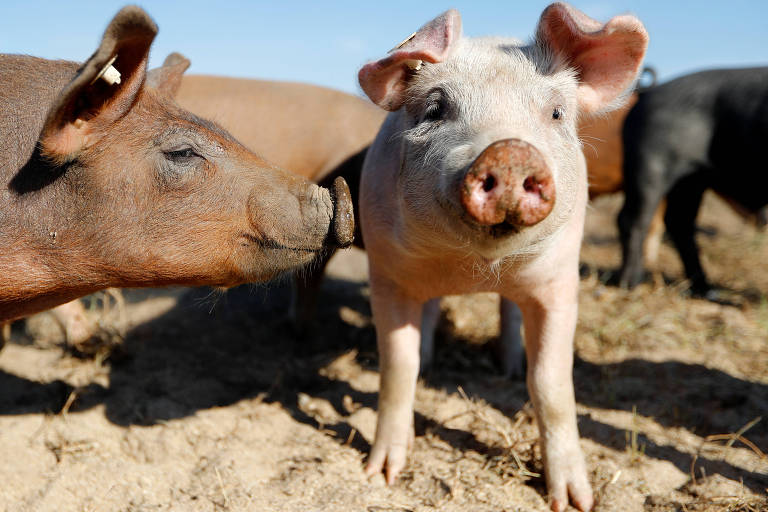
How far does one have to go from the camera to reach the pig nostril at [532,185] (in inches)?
90.2

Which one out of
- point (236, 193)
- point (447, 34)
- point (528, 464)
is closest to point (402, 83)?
point (447, 34)

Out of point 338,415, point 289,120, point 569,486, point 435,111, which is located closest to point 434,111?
point 435,111

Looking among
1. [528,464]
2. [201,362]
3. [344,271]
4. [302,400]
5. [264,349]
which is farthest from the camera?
[344,271]

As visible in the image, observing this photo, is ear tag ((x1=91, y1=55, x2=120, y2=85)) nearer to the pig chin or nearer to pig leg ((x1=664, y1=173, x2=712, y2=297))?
the pig chin

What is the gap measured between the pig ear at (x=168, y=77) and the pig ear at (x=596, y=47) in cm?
161

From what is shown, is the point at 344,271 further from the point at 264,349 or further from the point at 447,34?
the point at 447,34

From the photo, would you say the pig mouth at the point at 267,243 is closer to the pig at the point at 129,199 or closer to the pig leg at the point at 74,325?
the pig at the point at 129,199

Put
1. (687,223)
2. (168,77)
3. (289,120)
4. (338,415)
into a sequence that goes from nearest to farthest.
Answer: (168,77)
(338,415)
(289,120)
(687,223)

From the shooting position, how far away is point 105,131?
257cm

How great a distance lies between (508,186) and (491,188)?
0.06m

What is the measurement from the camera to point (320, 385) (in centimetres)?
432

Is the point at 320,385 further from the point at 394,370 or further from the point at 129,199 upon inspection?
the point at 129,199

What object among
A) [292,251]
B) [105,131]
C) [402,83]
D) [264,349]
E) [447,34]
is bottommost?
[264,349]

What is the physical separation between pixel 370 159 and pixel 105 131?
1288mm
